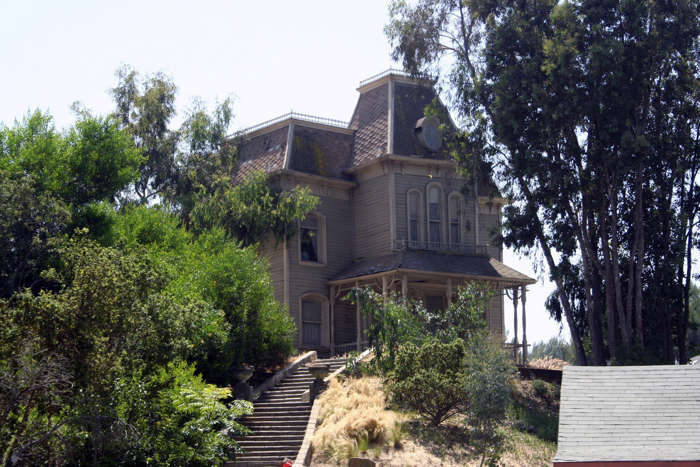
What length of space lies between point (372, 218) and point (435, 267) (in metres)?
3.65

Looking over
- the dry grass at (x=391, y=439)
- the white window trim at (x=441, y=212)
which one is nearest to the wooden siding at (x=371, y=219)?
the white window trim at (x=441, y=212)

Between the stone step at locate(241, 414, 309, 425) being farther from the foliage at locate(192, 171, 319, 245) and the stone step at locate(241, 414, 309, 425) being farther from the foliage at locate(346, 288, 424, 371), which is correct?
the foliage at locate(192, 171, 319, 245)

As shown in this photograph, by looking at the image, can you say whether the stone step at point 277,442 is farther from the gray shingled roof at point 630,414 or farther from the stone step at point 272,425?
A: the gray shingled roof at point 630,414

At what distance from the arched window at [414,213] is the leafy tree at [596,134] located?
4.56m

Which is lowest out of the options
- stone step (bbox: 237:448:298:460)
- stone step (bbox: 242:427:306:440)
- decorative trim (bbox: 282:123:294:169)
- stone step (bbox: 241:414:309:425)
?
stone step (bbox: 237:448:298:460)

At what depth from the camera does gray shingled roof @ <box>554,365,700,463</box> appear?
602 inches

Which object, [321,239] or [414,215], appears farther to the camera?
[321,239]

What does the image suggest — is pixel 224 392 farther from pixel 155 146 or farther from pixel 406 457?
pixel 155 146

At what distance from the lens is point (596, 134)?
27.0m

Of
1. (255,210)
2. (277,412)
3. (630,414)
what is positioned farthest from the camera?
(255,210)

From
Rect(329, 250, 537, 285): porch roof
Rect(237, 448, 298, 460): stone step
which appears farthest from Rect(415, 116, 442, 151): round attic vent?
Rect(237, 448, 298, 460): stone step

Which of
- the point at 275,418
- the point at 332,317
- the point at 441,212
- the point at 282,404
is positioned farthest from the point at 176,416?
the point at 441,212

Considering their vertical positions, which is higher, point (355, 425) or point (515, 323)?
point (515, 323)

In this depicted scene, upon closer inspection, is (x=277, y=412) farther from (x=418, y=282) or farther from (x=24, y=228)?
(x=418, y=282)
